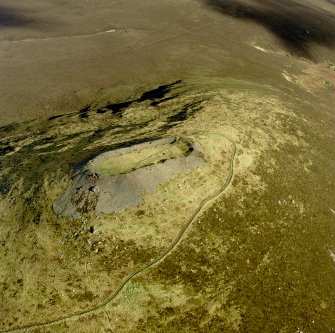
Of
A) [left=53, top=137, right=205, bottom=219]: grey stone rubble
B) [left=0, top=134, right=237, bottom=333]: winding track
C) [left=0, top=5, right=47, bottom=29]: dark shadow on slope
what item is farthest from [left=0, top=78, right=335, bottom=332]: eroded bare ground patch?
[left=0, top=5, right=47, bottom=29]: dark shadow on slope

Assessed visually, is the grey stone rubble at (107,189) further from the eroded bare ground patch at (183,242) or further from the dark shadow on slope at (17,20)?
the dark shadow on slope at (17,20)

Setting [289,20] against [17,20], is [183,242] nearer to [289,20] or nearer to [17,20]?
[17,20]

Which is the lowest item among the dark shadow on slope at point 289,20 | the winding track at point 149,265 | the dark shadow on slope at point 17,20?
the dark shadow on slope at point 17,20

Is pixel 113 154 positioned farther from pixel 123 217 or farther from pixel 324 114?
pixel 324 114

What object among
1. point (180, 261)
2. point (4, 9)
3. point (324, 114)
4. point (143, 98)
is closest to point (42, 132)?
point (143, 98)

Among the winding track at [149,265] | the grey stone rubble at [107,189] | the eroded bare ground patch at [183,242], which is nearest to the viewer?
the winding track at [149,265]

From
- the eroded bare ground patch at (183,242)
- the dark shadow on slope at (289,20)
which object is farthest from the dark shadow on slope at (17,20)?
the eroded bare ground patch at (183,242)

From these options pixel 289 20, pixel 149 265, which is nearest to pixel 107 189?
pixel 149 265
